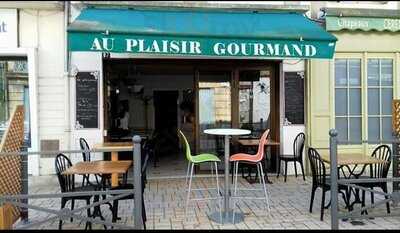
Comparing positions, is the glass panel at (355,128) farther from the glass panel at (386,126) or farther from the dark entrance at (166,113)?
the dark entrance at (166,113)

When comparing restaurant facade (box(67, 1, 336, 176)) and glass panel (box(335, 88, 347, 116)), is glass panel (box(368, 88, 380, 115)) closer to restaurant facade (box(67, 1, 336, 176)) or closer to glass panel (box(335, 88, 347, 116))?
glass panel (box(335, 88, 347, 116))

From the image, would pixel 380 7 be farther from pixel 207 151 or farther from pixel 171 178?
pixel 171 178

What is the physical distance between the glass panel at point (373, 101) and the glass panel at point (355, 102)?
234 millimetres

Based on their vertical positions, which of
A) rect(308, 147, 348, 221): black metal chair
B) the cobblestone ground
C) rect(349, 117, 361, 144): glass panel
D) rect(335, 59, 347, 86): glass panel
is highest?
rect(335, 59, 347, 86): glass panel

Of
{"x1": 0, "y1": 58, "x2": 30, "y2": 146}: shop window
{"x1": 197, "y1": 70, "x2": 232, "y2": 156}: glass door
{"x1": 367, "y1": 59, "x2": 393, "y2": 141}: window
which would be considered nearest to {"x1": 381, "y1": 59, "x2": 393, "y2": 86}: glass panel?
{"x1": 367, "y1": 59, "x2": 393, "y2": 141}: window

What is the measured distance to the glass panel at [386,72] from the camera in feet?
28.6

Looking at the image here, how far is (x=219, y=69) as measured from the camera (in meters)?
8.54

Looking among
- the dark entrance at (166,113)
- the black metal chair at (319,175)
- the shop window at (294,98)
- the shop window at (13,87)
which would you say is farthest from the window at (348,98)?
the shop window at (13,87)

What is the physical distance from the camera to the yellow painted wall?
839 cm

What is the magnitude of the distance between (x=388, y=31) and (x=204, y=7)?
382cm

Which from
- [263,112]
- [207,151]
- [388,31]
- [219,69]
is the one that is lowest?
[207,151]

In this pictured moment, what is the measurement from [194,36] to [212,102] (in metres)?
3.06

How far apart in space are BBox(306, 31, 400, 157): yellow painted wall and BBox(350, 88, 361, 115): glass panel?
34 cm

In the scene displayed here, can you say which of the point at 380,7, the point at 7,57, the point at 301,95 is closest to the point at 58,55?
the point at 7,57
